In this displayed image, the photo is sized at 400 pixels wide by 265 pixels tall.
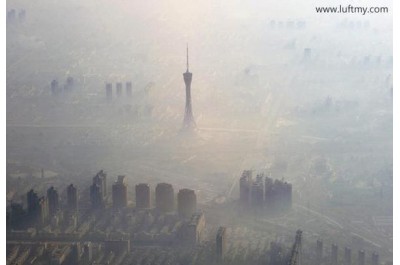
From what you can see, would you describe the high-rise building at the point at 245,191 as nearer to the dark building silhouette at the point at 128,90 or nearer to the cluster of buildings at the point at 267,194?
the cluster of buildings at the point at 267,194

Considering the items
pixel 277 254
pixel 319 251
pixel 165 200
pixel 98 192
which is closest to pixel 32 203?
pixel 98 192

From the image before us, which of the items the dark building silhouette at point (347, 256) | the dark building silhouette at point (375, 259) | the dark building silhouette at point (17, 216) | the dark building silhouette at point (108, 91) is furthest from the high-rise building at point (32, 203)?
the dark building silhouette at point (108, 91)

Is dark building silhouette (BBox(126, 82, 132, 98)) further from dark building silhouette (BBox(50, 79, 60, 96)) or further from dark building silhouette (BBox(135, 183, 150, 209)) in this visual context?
dark building silhouette (BBox(135, 183, 150, 209))

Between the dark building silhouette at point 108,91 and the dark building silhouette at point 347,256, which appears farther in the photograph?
the dark building silhouette at point 108,91

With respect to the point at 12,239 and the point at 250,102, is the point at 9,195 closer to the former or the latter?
the point at 12,239

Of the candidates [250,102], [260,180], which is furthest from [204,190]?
[250,102]

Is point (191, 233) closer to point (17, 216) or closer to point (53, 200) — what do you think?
point (53, 200)

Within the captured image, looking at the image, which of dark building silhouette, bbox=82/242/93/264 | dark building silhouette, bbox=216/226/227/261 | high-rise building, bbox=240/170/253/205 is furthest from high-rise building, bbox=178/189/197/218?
dark building silhouette, bbox=82/242/93/264
